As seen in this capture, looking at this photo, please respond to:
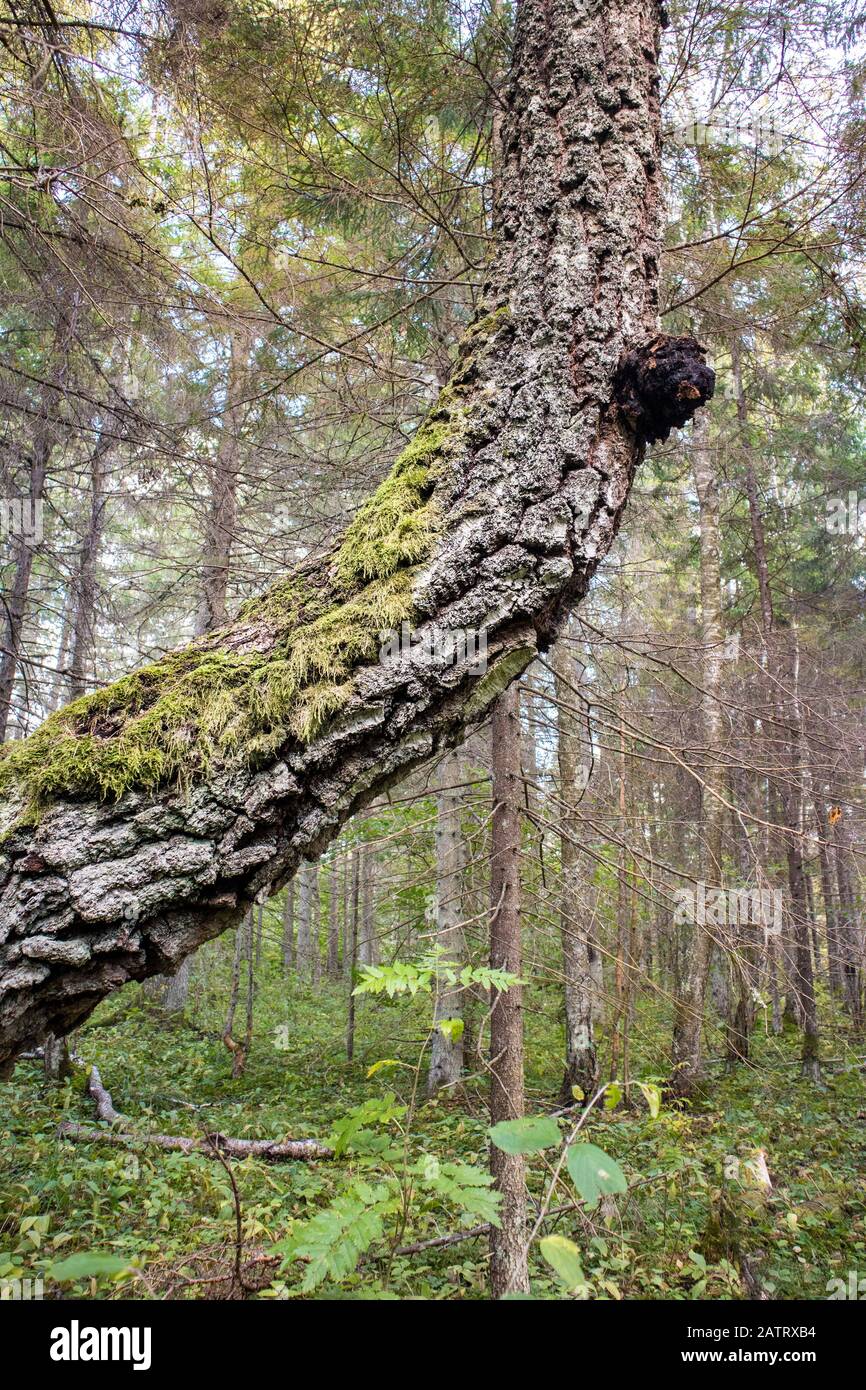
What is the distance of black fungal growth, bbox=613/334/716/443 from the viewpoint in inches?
68.9

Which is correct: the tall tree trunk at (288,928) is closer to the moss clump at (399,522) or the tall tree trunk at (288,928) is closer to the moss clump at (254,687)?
the moss clump at (254,687)

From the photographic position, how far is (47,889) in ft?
4.87

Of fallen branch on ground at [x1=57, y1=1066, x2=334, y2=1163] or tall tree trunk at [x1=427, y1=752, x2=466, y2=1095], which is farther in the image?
tall tree trunk at [x1=427, y1=752, x2=466, y2=1095]

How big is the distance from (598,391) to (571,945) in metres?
6.34

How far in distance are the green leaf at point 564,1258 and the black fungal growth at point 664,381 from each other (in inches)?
73.8

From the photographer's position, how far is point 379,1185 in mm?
1994

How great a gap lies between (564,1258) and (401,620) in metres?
1.35

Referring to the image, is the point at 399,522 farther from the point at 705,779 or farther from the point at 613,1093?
the point at 705,779

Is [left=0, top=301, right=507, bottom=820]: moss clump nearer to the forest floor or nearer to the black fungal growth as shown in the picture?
the black fungal growth

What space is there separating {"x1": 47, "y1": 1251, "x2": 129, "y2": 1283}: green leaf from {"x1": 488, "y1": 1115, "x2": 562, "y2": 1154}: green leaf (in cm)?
71

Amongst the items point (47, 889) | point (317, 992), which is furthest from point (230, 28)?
point (317, 992)

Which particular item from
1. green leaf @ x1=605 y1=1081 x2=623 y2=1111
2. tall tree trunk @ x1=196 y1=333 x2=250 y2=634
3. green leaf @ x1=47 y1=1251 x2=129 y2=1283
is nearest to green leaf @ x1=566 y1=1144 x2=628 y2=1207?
green leaf @ x1=605 y1=1081 x2=623 y2=1111

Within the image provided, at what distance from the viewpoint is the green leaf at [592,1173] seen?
4.18ft
